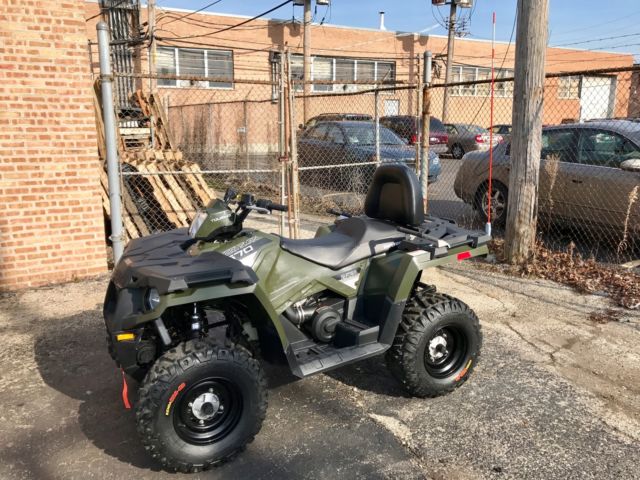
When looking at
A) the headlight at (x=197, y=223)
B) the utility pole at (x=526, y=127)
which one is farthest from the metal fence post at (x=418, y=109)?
the headlight at (x=197, y=223)

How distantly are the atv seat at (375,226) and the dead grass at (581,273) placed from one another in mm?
2888

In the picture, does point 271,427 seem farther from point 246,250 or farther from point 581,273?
point 581,273

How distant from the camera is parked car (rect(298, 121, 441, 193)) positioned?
11.0 m

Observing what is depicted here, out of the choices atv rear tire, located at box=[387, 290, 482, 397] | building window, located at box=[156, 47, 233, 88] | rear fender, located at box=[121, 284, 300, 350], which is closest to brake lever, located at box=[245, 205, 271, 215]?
rear fender, located at box=[121, 284, 300, 350]

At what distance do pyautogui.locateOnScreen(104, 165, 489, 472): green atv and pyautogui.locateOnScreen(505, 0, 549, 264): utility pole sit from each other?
272 centimetres

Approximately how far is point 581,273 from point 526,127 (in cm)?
170

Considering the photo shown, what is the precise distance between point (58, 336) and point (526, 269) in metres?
4.74

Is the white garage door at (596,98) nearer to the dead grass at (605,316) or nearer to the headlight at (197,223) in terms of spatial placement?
the dead grass at (605,316)

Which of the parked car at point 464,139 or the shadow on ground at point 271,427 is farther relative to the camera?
the parked car at point 464,139

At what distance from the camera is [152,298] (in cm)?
279

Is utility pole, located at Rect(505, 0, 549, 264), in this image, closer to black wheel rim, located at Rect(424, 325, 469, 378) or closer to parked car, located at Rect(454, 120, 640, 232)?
parked car, located at Rect(454, 120, 640, 232)

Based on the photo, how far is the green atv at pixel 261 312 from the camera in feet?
8.93

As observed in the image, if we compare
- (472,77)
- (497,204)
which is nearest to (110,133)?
(497,204)

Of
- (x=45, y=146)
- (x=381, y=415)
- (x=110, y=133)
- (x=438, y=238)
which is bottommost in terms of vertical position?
(x=381, y=415)
